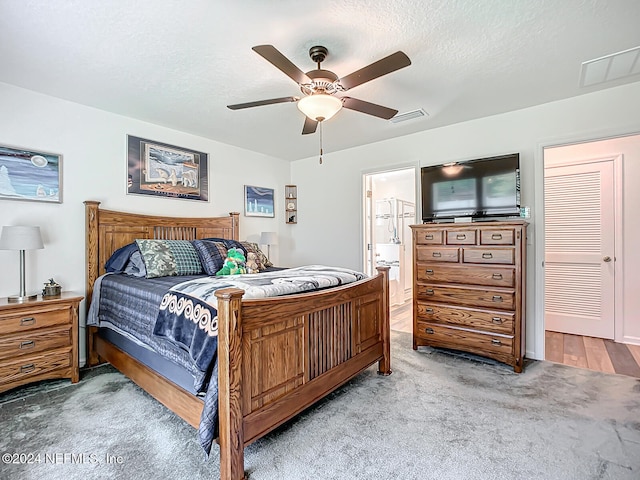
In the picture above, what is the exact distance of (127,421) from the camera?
81.1 inches

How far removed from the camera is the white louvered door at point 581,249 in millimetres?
3609

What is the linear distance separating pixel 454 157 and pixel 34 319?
4.25 meters

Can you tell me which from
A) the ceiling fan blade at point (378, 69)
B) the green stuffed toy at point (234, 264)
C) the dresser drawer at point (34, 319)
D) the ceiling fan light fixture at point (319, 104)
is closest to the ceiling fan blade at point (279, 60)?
the ceiling fan light fixture at point (319, 104)

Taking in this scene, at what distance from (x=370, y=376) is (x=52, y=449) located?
85.9 inches

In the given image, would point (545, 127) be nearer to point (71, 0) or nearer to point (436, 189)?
point (436, 189)

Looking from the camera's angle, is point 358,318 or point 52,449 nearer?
point 52,449

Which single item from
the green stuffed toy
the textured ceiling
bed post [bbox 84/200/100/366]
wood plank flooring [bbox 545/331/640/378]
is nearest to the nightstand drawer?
bed post [bbox 84/200/100/366]

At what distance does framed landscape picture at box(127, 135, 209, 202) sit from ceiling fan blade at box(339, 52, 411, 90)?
2.50 metres

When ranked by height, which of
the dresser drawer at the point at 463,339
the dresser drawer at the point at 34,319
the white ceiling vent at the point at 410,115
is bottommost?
the dresser drawer at the point at 463,339

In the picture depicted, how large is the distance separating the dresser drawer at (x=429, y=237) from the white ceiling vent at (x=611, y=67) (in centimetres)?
169

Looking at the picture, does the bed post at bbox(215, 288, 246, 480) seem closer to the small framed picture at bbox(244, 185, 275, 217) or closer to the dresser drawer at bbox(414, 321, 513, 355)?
the dresser drawer at bbox(414, 321, 513, 355)

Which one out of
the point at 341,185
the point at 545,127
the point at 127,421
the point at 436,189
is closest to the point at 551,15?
the point at 545,127

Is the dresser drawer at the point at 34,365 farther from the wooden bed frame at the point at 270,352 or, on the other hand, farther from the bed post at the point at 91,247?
the bed post at the point at 91,247

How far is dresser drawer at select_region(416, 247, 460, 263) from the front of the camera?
313 centimetres
